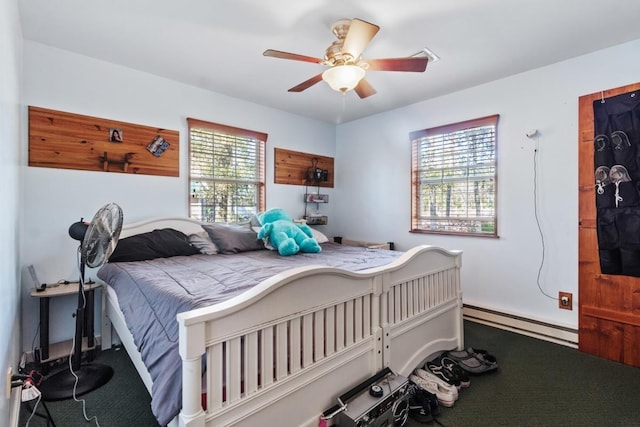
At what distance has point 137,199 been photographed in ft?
9.61

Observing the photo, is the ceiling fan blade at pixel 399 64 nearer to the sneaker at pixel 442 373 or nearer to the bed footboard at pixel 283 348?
the bed footboard at pixel 283 348

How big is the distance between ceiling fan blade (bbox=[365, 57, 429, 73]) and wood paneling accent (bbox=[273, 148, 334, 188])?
214cm

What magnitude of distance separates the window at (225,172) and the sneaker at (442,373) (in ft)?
8.29

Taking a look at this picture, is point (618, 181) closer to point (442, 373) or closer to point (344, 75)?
point (442, 373)

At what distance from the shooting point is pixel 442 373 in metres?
2.06

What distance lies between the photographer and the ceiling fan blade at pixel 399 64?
6.62 feet

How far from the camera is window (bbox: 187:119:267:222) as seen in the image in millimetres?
3342

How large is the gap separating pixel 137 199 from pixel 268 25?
77.7 inches

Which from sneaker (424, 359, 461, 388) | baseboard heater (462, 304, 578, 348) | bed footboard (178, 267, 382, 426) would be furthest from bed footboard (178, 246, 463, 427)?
baseboard heater (462, 304, 578, 348)

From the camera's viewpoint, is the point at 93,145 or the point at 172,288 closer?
the point at 172,288

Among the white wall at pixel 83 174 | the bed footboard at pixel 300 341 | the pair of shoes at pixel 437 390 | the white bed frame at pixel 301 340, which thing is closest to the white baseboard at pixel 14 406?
the white bed frame at pixel 301 340

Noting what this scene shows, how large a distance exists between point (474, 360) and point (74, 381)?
2790 mm

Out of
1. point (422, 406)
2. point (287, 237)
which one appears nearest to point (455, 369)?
point (422, 406)

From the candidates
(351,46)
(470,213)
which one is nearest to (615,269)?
(470,213)
